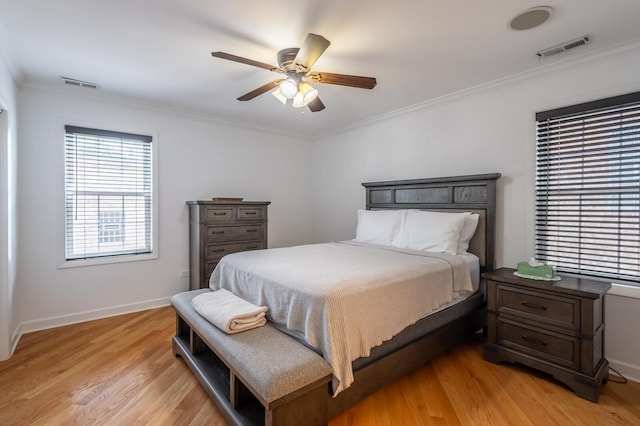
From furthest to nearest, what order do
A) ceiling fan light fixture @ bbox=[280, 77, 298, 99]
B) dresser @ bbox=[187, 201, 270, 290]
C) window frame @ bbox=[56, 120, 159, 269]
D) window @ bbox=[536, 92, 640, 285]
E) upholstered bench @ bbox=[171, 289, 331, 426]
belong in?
dresser @ bbox=[187, 201, 270, 290]
window frame @ bbox=[56, 120, 159, 269]
window @ bbox=[536, 92, 640, 285]
ceiling fan light fixture @ bbox=[280, 77, 298, 99]
upholstered bench @ bbox=[171, 289, 331, 426]

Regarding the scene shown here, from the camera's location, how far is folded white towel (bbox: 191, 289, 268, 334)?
6.16ft

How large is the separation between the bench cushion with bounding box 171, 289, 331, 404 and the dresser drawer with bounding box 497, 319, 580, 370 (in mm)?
1629

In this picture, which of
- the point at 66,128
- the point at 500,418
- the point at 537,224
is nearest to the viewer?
the point at 500,418

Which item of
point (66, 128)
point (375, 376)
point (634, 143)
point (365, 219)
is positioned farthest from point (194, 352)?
point (634, 143)

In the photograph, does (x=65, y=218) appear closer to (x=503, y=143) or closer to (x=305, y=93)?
(x=305, y=93)

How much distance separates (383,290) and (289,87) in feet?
5.03

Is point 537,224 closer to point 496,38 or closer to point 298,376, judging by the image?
point 496,38

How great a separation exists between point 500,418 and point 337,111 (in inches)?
132

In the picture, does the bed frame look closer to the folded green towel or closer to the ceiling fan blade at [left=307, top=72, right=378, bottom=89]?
the folded green towel

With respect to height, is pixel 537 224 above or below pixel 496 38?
below

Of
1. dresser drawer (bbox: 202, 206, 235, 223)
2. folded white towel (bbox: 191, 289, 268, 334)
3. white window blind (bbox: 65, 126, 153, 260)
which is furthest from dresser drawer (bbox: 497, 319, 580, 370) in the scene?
white window blind (bbox: 65, 126, 153, 260)

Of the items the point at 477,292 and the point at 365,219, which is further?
the point at 365,219

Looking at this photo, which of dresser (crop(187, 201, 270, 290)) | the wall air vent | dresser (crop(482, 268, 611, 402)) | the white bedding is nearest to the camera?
the white bedding

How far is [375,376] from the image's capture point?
1903 mm
